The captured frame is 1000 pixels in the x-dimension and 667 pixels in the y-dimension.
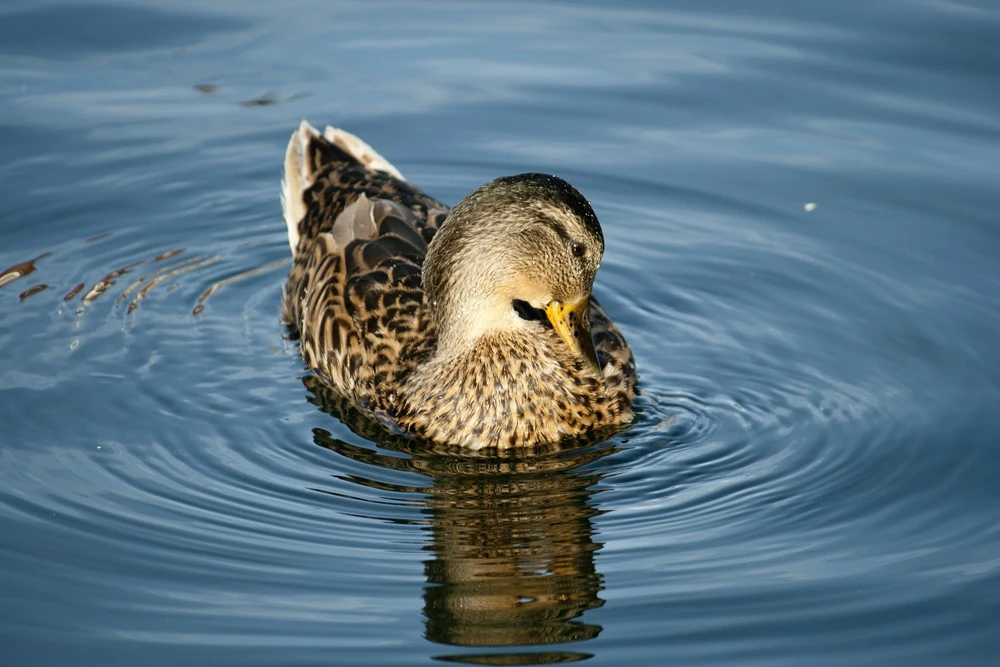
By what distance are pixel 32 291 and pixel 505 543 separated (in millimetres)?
3910

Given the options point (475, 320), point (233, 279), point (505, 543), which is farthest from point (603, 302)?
point (505, 543)

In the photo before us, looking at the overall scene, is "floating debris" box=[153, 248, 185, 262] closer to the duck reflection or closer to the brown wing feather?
the brown wing feather

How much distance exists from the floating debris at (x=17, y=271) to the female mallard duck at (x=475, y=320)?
1792 mm

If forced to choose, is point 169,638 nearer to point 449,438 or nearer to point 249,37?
point 449,438

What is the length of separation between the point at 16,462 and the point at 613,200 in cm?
471

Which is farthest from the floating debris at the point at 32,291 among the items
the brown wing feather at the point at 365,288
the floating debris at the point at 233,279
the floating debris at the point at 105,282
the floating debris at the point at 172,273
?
the brown wing feather at the point at 365,288

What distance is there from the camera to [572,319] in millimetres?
7871

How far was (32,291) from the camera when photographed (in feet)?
31.0

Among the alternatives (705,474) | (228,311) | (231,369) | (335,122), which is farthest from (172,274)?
(705,474)

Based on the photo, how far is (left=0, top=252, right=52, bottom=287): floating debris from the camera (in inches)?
377

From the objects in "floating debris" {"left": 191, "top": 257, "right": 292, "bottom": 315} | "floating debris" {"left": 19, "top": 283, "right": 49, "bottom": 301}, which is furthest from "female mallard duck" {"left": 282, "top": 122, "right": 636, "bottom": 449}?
"floating debris" {"left": 19, "top": 283, "right": 49, "bottom": 301}

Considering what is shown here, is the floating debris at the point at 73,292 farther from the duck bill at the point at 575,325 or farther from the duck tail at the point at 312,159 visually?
the duck bill at the point at 575,325

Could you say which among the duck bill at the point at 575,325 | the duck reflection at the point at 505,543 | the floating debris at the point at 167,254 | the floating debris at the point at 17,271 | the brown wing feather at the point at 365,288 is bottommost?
the duck reflection at the point at 505,543

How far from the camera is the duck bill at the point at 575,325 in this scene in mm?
7812
